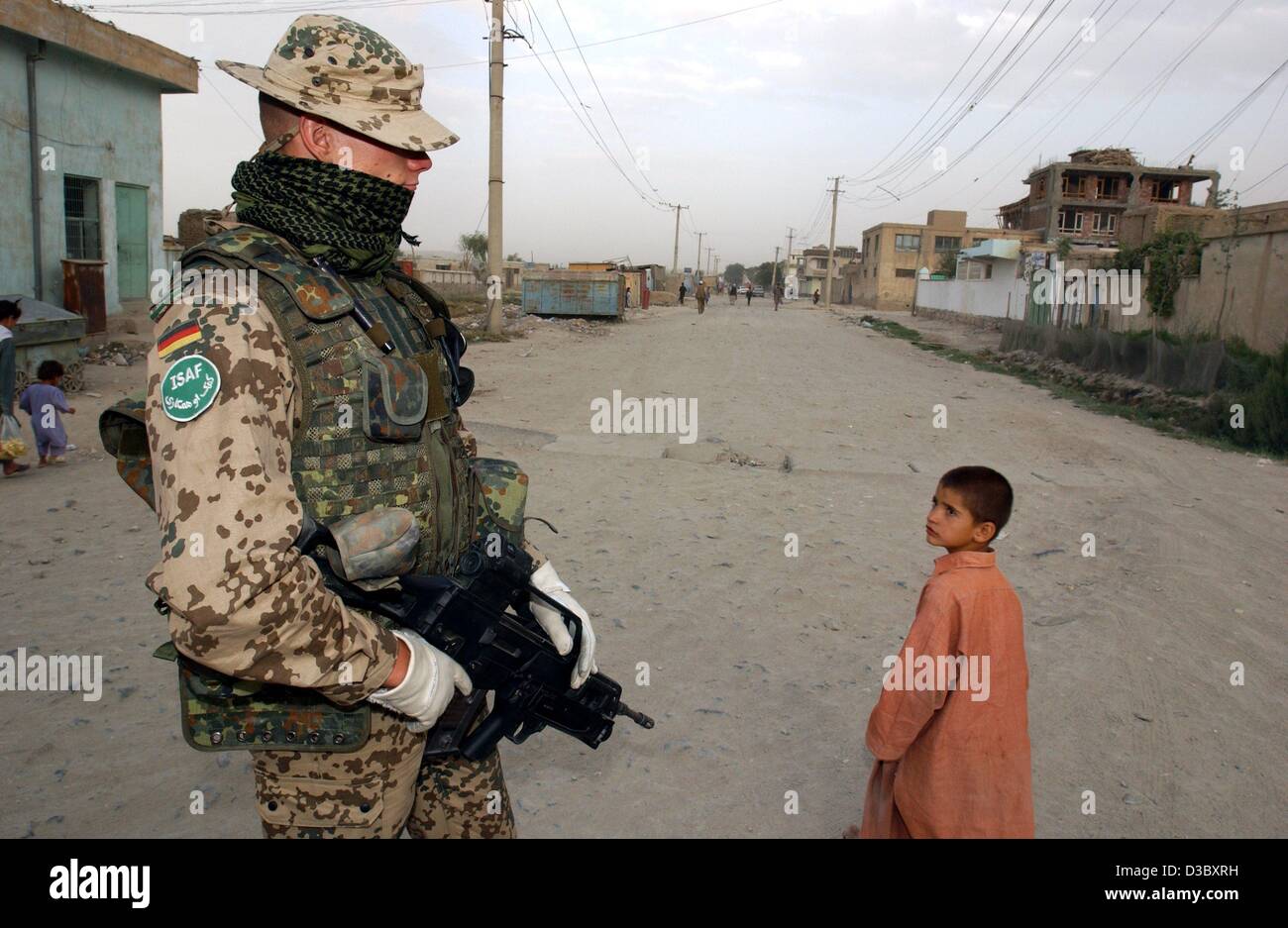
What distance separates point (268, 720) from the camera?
1.48 meters

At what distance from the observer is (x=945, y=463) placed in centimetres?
778

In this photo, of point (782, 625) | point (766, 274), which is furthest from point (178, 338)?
point (766, 274)

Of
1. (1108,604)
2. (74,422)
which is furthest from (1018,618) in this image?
(74,422)

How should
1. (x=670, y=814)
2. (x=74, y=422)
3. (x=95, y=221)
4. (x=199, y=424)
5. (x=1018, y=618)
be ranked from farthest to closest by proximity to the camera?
(x=95, y=221) → (x=74, y=422) → (x=670, y=814) → (x=1018, y=618) → (x=199, y=424)

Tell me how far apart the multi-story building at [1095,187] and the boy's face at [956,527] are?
2505 inches

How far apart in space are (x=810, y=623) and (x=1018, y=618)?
227 cm

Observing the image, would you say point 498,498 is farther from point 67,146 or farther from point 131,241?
point 131,241

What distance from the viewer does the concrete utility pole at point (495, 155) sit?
1764 cm

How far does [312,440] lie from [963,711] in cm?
164

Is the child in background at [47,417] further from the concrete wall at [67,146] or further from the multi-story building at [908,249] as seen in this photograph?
the multi-story building at [908,249]

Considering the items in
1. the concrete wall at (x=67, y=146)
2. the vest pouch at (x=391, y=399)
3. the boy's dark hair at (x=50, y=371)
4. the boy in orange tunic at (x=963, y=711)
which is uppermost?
the concrete wall at (x=67, y=146)

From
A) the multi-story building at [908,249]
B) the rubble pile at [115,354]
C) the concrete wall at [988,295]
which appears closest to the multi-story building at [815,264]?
the multi-story building at [908,249]

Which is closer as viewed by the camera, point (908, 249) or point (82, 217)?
point (82, 217)

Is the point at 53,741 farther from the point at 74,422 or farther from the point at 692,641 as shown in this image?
the point at 74,422
